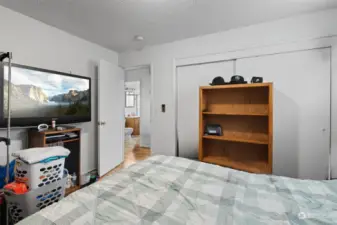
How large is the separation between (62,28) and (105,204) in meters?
2.55

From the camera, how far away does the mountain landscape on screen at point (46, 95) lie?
1821 millimetres

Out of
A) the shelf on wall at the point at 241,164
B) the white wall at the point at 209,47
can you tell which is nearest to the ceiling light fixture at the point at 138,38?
the white wall at the point at 209,47

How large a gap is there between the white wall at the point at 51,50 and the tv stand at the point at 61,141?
17cm

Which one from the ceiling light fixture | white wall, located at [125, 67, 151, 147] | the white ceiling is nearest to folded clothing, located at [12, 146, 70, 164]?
the white ceiling

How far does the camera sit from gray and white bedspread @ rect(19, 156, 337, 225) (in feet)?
2.48

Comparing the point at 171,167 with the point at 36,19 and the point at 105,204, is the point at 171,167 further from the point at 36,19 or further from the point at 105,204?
the point at 36,19

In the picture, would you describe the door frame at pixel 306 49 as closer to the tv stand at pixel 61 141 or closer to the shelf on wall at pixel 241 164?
the shelf on wall at pixel 241 164

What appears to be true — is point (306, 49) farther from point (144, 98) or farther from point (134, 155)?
point (144, 98)

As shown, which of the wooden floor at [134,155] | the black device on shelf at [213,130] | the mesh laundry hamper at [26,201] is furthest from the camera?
the wooden floor at [134,155]

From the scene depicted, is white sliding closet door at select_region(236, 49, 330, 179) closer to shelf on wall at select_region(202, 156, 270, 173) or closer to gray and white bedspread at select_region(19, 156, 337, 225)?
shelf on wall at select_region(202, 156, 270, 173)

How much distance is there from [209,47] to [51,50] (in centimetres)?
231

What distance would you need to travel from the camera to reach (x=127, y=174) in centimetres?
123

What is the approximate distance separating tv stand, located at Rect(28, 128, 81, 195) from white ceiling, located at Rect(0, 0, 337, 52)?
143 centimetres

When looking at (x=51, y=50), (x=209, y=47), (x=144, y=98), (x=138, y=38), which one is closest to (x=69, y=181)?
(x=51, y=50)
